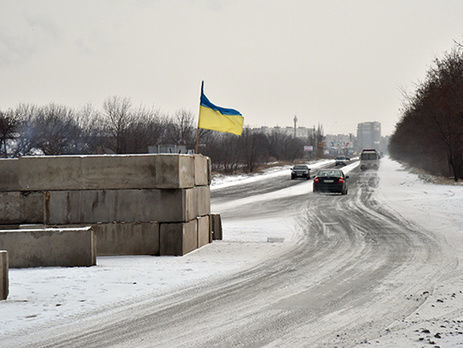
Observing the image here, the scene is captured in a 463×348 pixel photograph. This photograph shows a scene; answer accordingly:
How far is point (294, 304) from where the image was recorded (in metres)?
7.18

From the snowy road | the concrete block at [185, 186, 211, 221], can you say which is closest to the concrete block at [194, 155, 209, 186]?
the concrete block at [185, 186, 211, 221]

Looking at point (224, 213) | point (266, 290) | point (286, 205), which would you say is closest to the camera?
point (266, 290)

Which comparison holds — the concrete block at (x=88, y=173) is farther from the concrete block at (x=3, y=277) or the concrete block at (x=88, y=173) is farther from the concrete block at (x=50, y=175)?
the concrete block at (x=3, y=277)

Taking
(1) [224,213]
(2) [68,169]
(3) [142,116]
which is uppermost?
(3) [142,116]

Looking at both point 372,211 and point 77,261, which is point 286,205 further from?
point 77,261

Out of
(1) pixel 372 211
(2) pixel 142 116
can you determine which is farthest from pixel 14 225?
(2) pixel 142 116

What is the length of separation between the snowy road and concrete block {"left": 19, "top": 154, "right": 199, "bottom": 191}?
3.09 meters

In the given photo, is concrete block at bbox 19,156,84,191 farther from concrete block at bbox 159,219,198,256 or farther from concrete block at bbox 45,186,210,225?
concrete block at bbox 159,219,198,256

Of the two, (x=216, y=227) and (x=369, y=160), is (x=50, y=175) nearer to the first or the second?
(x=216, y=227)

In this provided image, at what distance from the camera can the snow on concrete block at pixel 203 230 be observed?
12694 mm

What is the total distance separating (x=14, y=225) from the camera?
37.2 feet

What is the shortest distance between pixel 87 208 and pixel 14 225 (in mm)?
1534

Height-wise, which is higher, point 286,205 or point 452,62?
point 452,62

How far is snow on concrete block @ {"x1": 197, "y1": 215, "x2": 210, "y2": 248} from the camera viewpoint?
41.6 ft
